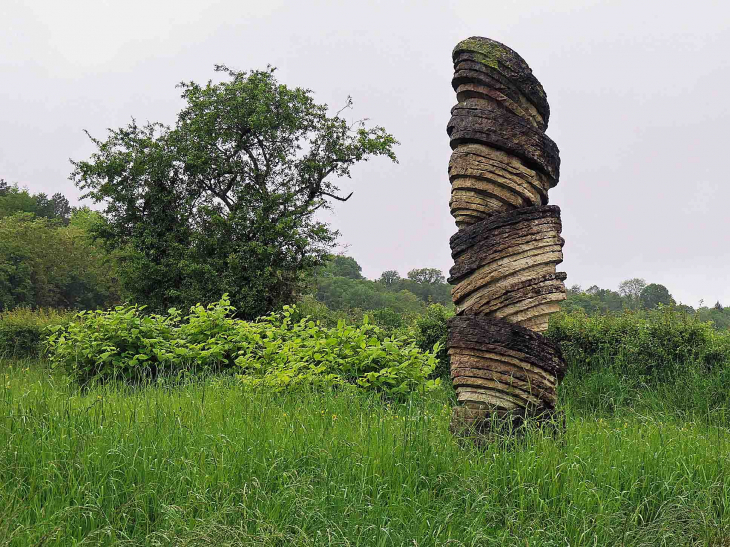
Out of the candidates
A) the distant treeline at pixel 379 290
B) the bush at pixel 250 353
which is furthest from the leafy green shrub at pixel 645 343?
the distant treeline at pixel 379 290

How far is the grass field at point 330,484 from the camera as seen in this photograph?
3037 millimetres

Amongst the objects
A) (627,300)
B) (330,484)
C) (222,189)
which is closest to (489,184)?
(330,484)

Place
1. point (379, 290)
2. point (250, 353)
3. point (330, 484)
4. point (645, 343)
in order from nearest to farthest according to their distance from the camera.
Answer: point (330, 484), point (250, 353), point (645, 343), point (379, 290)

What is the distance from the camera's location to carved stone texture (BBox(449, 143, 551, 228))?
4.48 metres

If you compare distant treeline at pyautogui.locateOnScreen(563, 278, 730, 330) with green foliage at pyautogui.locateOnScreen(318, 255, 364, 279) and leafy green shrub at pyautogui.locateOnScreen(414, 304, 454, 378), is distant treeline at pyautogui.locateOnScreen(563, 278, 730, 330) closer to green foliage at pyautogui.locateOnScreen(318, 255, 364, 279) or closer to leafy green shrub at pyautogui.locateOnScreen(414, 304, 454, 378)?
leafy green shrub at pyautogui.locateOnScreen(414, 304, 454, 378)

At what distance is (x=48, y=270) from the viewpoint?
36.7 metres

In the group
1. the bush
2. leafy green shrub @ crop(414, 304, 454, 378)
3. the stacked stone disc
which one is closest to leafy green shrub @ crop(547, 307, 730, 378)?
leafy green shrub @ crop(414, 304, 454, 378)

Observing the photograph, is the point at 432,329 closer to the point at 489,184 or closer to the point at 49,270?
the point at 489,184

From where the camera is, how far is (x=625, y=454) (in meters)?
4.12

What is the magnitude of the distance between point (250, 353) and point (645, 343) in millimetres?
6128

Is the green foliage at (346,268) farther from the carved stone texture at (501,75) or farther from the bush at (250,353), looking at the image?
the carved stone texture at (501,75)

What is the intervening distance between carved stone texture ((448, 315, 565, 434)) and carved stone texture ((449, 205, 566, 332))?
13 centimetres

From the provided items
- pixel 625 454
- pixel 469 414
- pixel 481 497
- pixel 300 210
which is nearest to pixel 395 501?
pixel 481 497

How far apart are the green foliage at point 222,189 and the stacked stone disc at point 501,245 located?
1344 cm
